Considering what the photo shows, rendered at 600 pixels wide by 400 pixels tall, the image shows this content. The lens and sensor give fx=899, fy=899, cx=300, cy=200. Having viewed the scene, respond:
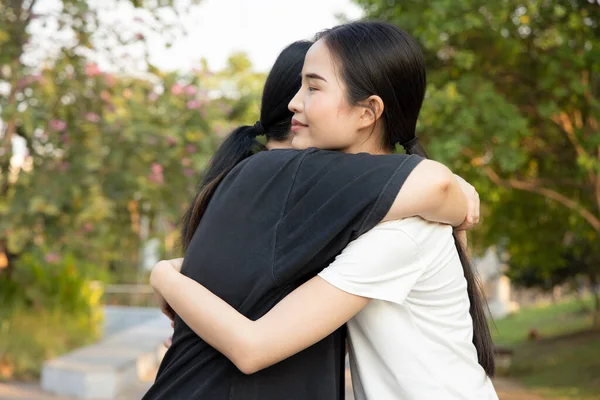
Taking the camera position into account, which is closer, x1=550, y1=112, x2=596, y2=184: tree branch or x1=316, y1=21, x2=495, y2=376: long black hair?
x1=316, y1=21, x2=495, y2=376: long black hair

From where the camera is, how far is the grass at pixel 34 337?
1080cm

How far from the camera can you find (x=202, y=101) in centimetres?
1024

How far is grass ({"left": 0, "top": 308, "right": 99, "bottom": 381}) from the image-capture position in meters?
10.8

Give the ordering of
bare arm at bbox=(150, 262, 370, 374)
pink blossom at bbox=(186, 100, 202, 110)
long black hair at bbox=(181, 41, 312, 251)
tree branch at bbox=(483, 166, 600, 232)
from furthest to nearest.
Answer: tree branch at bbox=(483, 166, 600, 232)
pink blossom at bbox=(186, 100, 202, 110)
long black hair at bbox=(181, 41, 312, 251)
bare arm at bbox=(150, 262, 370, 374)

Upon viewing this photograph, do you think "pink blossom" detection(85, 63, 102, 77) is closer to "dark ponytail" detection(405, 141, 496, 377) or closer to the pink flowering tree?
the pink flowering tree

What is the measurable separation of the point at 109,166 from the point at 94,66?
1094 millimetres

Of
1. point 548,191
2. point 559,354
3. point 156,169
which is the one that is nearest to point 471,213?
point 156,169

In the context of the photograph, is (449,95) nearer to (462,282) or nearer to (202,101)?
(202,101)

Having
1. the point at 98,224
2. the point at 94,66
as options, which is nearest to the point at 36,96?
the point at 94,66

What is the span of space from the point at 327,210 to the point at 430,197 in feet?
0.71

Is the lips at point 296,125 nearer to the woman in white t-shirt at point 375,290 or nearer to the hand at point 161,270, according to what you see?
the woman in white t-shirt at point 375,290

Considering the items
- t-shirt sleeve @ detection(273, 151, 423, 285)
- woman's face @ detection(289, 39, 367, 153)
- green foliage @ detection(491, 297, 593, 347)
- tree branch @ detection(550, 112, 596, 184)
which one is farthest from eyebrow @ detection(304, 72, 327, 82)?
green foliage @ detection(491, 297, 593, 347)

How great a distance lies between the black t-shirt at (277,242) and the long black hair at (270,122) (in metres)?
0.28

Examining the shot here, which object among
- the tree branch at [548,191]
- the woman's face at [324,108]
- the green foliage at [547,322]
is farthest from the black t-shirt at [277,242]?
the green foliage at [547,322]
